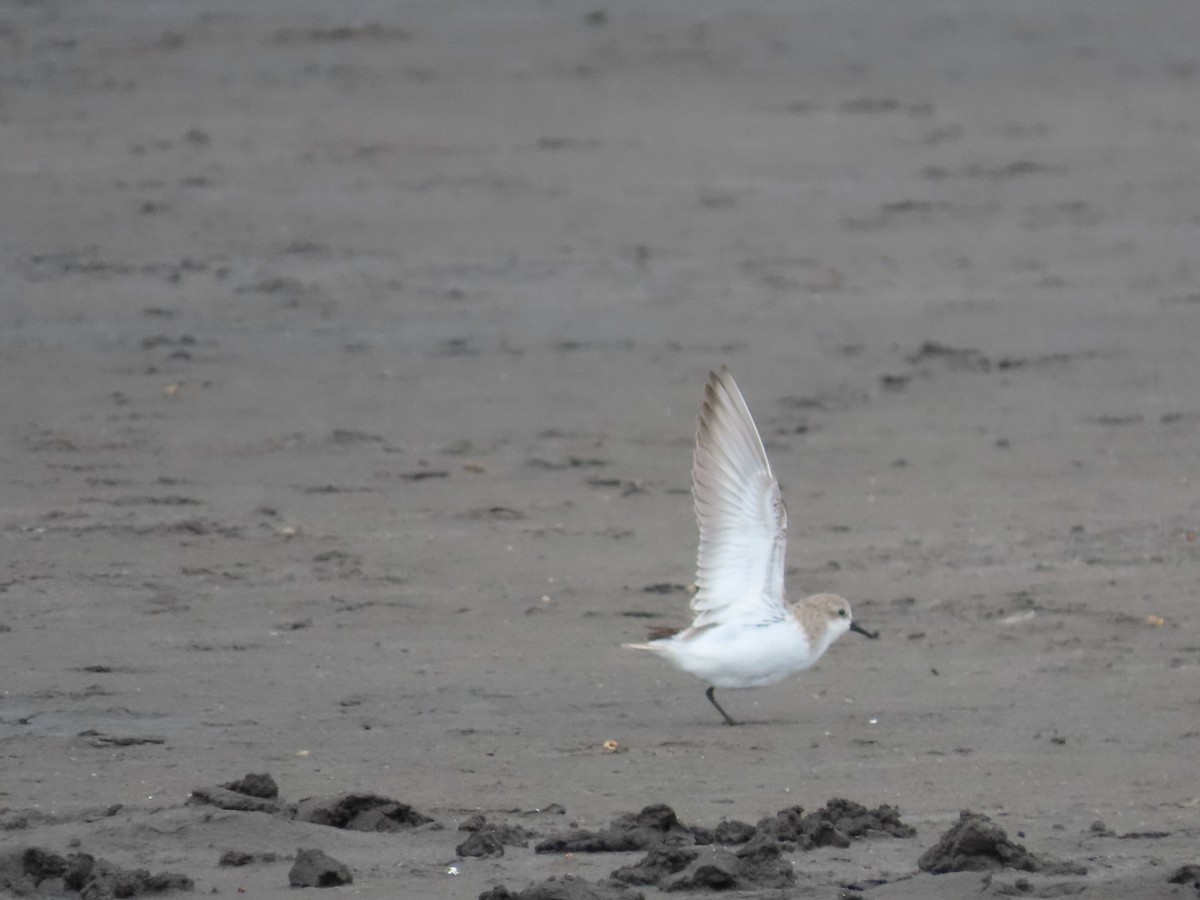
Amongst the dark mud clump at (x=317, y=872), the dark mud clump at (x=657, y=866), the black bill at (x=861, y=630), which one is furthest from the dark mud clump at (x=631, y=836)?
the black bill at (x=861, y=630)

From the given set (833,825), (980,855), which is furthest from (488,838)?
(980,855)

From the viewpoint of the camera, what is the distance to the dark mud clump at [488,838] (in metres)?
5.47

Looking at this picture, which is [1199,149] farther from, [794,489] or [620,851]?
[620,851]

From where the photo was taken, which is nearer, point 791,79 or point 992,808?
point 992,808

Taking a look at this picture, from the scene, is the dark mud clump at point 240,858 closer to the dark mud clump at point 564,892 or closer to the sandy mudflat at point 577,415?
the sandy mudflat at point 577,415

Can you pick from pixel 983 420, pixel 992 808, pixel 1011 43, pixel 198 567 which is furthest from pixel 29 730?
pixel 1011 43

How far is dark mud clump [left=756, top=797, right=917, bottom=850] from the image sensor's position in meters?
5.54

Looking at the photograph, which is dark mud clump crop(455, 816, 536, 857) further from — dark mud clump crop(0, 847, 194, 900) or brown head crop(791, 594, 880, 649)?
brown head crop(791, 594, 880, 649)

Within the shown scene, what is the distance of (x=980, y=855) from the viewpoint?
17.4 ft

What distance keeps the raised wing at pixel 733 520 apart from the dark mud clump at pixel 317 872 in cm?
207

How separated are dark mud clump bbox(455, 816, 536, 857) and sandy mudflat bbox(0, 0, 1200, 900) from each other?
55 mm

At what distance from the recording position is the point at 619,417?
10.3 m

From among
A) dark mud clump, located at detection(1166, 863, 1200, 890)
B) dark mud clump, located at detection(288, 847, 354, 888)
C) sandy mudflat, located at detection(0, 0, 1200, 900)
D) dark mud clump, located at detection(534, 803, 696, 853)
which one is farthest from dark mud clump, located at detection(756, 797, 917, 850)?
dark mud clump, located at detection(288, 847, 354, 888)

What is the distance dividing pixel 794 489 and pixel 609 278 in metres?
2.94
